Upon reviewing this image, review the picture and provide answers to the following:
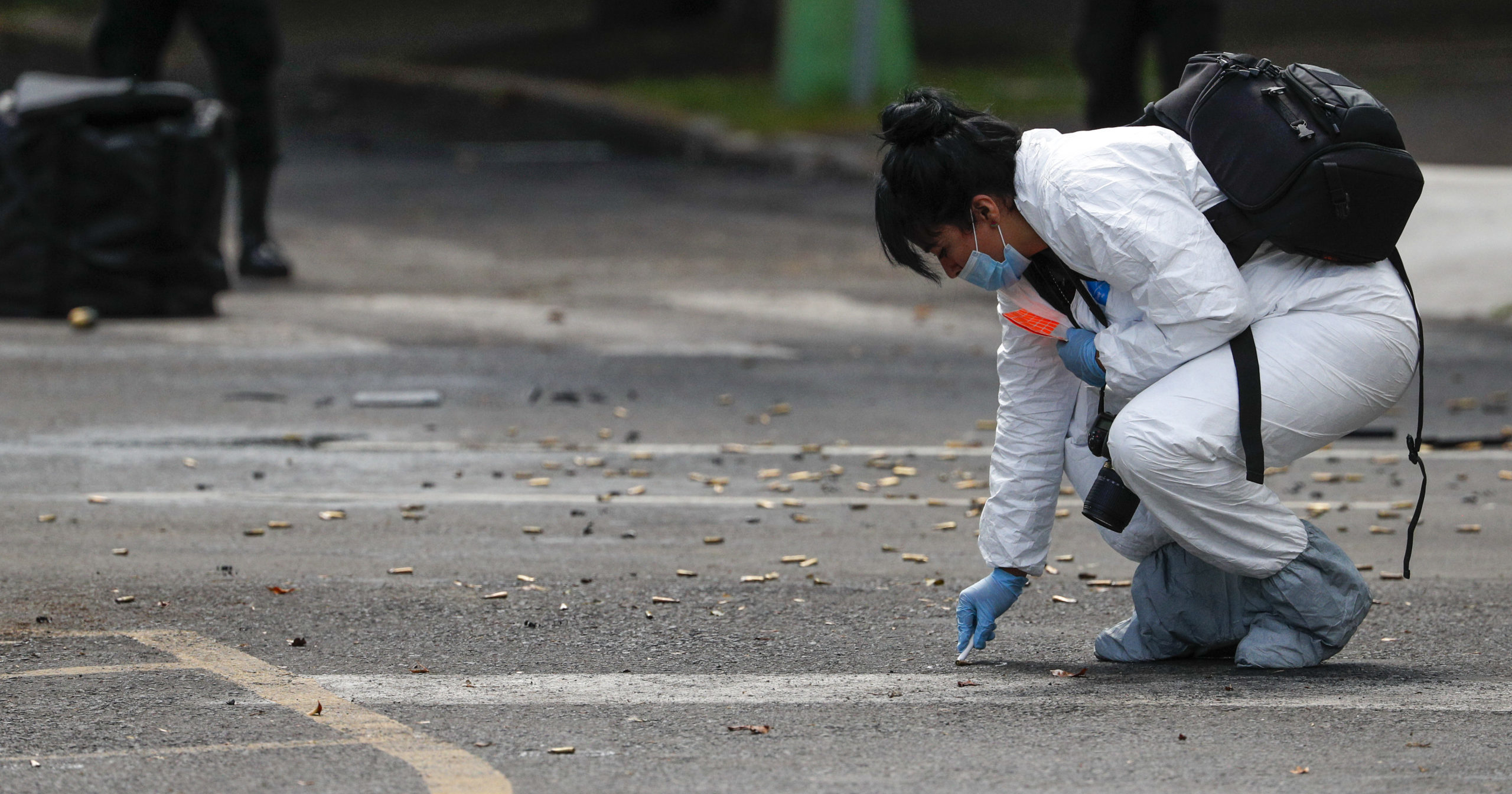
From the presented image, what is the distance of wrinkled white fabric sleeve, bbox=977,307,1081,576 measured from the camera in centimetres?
373

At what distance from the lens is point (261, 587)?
4293 mm

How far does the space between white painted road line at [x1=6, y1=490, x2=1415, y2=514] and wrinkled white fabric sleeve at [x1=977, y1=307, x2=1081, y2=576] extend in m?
1.51

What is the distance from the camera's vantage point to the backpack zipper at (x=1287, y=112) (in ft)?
11.1

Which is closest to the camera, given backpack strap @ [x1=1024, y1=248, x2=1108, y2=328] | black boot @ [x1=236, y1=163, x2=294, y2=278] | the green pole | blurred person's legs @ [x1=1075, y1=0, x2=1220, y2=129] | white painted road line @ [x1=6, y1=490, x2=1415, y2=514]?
backpack strap @ [x1=1024, y1=248, x2=1108, y2=328]

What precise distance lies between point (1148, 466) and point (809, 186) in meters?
10.1

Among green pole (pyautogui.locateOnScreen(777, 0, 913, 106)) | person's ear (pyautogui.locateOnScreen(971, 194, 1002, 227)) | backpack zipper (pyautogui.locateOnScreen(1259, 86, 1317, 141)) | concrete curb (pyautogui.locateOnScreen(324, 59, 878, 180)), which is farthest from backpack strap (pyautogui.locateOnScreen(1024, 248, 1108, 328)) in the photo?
green pole (pyautogui.locateOnScreen(777, 0, 913, 106))

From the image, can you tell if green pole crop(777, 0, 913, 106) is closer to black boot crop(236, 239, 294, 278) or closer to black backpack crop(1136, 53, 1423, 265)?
black boot crop(236, 239, 294, 278)

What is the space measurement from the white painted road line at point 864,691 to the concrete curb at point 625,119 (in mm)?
9105

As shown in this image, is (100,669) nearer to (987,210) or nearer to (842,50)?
(987,210)

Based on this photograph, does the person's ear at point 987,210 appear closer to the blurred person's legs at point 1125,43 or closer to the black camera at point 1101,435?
the black camera at point 1101,435

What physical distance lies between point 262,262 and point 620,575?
18.4 feet

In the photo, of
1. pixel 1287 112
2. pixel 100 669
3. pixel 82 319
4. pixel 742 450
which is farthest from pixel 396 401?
pixel 1287 112

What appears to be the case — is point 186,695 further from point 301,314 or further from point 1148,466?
point 301,314

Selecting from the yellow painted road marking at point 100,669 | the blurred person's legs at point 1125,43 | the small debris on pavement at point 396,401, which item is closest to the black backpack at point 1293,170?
the yellow painted road marking at point 100,669
